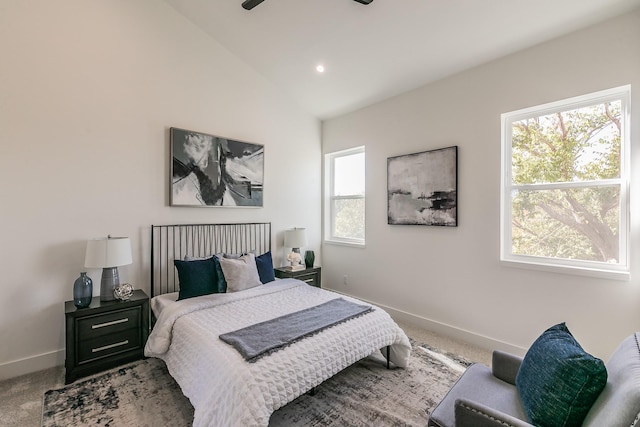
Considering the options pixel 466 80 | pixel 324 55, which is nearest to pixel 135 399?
pixel 324 55

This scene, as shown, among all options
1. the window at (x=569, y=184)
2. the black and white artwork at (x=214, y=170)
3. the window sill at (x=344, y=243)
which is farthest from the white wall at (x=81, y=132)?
the window at (x=569, y=184)

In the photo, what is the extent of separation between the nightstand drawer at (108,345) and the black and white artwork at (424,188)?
9.76 feet

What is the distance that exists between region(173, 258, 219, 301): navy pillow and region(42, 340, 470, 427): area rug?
657 millimetres

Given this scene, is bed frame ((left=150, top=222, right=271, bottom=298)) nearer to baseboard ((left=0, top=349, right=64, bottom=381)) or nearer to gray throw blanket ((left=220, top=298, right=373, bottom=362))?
baseboard ((left=0, top=349, right=64, bottom=381))

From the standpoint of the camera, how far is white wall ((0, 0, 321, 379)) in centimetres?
252

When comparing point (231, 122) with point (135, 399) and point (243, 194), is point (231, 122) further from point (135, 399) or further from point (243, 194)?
point (135, 399)

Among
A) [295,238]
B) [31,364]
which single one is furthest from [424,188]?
[31,364]

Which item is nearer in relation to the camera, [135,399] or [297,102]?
[135,399]

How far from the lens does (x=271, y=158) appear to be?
4176 mm

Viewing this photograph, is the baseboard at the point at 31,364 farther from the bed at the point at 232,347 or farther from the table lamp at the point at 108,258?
the bed at the point at 232,347

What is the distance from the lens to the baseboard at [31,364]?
2.49 metres

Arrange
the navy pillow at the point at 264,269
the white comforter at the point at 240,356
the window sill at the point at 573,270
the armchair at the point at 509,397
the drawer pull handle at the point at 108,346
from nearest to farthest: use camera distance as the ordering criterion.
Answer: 1. the armchair at the point at 509,397
2. the white comforter at the point at 240,356
3. the window sill at the point at 573,270
4. the drawer pull handle at the point at 108,346
5. the navy pillow at the point at 264,269

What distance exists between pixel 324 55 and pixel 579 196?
2.80 m

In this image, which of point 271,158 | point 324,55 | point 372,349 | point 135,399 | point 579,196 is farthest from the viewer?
point 271,158
